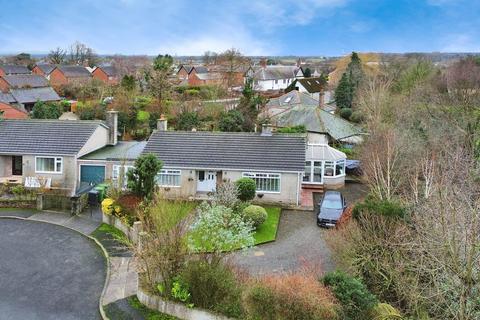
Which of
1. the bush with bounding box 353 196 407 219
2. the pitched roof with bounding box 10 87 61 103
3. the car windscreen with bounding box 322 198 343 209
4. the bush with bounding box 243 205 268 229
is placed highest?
the pitched roof with bounding box 10 87 61 103

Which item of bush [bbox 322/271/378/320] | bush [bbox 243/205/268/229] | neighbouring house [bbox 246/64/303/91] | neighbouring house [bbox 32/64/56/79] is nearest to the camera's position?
bush [bbox 322/271/378/320]

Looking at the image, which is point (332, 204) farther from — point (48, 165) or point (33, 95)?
point (33, 95)

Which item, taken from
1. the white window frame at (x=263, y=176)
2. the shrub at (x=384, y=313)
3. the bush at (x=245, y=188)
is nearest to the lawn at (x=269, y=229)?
the bush at (x=245, y=188)

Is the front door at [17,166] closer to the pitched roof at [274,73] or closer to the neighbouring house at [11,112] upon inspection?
the neighbouring house at [11,112]

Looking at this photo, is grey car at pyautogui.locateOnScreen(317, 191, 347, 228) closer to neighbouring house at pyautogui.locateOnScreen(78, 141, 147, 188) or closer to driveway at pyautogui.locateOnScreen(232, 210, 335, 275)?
driveway at pyautogui.locateOnScreen(232, 210, 335, 275)

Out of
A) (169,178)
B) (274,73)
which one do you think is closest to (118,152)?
(169,178)

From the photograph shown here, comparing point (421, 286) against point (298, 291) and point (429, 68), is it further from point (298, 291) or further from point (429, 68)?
point (429, 68)

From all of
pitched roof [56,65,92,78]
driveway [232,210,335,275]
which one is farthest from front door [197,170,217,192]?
pitched roof [56,65,92,78]
